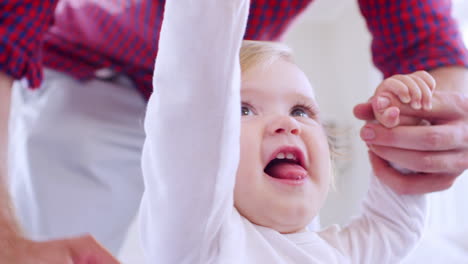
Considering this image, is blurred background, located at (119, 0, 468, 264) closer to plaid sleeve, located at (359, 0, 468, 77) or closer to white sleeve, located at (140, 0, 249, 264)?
plaid sleeve, located at (359, 0, 468, 77)

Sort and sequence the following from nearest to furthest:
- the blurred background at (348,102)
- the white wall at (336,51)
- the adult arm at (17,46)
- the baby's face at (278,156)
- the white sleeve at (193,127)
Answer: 1. the white sleeve at (193,127)
2. the baby's face at (278,156)
3. the adult arm at (17,46)
4. the blurred background at (348,102)
5. the white wall at (336,51)

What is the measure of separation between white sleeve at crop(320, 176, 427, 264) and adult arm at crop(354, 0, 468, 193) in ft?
0.06

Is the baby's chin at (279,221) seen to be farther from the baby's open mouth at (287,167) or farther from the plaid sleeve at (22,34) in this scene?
the plaid sleeve at (22,34)

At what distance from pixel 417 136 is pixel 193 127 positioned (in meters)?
0.35

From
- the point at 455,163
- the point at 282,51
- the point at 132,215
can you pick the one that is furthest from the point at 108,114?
the point at 455,163

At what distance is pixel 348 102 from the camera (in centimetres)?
162

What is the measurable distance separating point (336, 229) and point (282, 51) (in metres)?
0.22

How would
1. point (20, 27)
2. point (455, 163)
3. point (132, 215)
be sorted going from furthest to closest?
1. point (132, 215)
2. point (20, 27)
3. point (455, 163)

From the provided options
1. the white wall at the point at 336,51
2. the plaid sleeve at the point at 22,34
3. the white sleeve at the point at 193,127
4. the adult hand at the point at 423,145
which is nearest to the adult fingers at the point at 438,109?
the adult hand at the point at 423,145

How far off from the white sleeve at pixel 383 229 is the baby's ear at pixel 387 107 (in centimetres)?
11

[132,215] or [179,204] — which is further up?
[179,204]

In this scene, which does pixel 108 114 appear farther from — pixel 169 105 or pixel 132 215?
pixel 169 105

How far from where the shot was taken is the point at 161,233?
0.42 meters

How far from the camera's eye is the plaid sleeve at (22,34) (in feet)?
2.40
